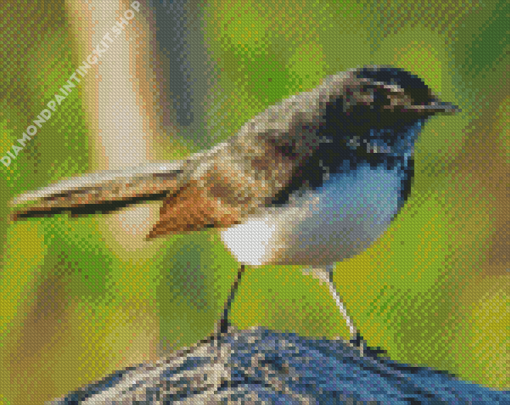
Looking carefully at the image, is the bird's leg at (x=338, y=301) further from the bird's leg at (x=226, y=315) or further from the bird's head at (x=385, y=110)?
the bird's head at (x=385, y=110)

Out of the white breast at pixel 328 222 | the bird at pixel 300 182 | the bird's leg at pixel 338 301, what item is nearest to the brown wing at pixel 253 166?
the bird at pixel 300 182

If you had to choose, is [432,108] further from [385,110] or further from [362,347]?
[362,347]

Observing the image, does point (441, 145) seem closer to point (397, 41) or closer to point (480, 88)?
point (480, 88)

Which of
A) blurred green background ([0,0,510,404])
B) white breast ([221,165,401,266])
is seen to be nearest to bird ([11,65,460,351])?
white breast ([221,165,401,266])

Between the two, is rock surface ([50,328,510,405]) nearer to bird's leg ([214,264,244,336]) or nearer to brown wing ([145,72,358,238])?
bird's leg ([214,264,244,336])

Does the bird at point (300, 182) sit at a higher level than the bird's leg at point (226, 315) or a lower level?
higher

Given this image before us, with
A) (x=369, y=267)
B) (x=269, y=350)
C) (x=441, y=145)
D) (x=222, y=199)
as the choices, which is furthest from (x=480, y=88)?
(x=269, y=350)

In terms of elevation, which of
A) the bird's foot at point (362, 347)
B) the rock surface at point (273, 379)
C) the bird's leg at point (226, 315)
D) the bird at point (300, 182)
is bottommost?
the rock surface at point (273, 379)
